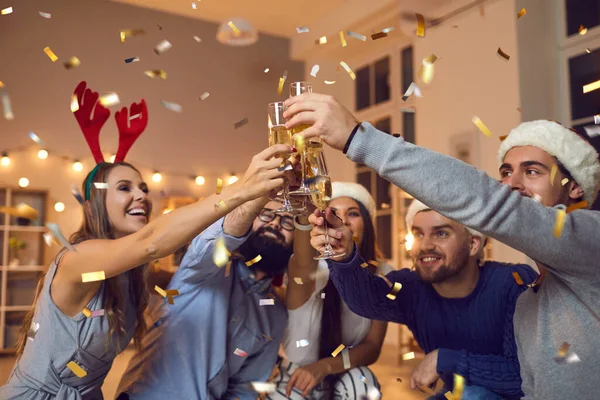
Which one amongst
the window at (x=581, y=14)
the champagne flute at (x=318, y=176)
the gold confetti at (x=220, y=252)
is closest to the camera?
the champagne flute at (x=318, y=176)

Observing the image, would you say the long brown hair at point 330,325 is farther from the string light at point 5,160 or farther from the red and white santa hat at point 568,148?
the string light at point 5,160

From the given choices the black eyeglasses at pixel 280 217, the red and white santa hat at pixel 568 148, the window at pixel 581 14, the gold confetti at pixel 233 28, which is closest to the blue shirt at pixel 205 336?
the black eyeglasses at pixel 280 217

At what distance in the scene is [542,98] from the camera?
A: 4.51 meters

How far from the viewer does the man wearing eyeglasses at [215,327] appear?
187 cm

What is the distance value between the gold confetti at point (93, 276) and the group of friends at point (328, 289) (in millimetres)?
17

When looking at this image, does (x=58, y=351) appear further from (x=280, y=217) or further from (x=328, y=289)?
(x=328, y=289)

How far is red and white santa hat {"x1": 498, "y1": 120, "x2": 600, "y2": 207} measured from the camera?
5.24ft

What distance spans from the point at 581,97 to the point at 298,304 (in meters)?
3.29

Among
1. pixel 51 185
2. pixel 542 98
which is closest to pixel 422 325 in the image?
pixel 542 98

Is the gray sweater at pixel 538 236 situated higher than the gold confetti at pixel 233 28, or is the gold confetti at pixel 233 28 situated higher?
the gold confetti at pixel 233 28

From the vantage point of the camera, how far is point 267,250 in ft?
6.91

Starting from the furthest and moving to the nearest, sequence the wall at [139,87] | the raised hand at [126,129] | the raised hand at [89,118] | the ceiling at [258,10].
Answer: the ceiling at [258,10] → the wall at [139,87] → the raised hand at [126,129] → the raised hand at [89,118]

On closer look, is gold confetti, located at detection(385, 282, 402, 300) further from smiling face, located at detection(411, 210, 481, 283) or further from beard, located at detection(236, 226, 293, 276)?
beard, located at detection(236, 226, 293, 276)

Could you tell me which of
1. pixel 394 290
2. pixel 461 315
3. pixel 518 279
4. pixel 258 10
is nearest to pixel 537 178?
pixel 518 279
